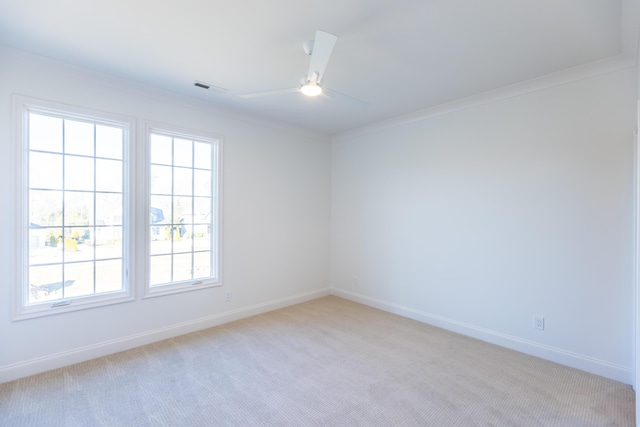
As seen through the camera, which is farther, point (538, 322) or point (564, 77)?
point (538, 322)

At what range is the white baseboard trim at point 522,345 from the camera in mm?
2514

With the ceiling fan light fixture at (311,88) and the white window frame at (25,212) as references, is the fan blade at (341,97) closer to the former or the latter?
the ceiling fan light fixture at (311,88)

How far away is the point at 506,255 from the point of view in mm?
3131

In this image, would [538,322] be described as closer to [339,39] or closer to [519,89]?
[519,89]

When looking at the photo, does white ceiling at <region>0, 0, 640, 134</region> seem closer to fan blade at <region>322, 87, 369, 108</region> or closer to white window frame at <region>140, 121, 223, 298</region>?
fan blade at <region>322, 87, 369, 108</region>

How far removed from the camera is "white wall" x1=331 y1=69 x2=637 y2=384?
254 cm

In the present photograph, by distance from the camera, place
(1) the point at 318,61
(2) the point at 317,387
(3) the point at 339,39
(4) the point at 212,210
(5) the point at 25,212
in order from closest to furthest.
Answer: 1. (1) the point at 318,61
2. (3) the point at 339,39
3. (2) the point at 317,387
4. (5) the point at 25,212
5. (4) the point at 212,210

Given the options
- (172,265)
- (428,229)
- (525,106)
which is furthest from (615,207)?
(172,265)

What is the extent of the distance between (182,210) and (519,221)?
3658mm

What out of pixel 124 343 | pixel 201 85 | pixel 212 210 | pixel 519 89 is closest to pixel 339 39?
pixel 201 85

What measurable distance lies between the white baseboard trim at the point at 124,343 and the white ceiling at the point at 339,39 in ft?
8.45

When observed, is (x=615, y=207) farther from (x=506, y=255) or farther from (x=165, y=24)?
(x=165, y=24)

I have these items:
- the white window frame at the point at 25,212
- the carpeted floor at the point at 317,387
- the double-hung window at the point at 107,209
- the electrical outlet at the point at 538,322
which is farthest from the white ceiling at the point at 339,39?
the carpeted floor at the point at 317,387

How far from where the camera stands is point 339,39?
88.3 inches
